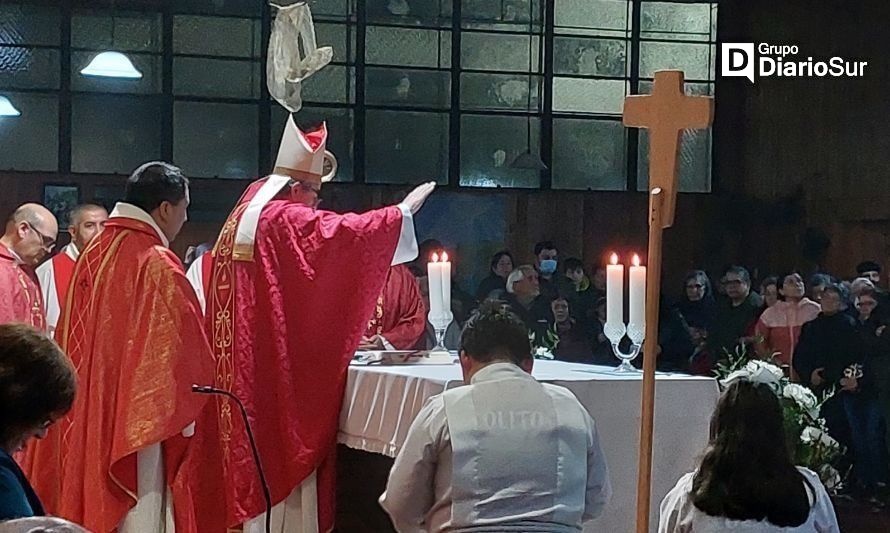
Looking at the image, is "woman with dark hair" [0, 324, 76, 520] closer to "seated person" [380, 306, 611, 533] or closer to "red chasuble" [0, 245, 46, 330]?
"seated person" [380, 306, 611, 533]

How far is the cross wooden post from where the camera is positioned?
3.00 meters

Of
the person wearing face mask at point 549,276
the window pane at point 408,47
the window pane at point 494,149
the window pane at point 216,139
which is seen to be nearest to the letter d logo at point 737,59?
the window pane at point 494,149

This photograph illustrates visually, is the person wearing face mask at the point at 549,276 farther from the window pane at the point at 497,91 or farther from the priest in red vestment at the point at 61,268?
the priest in red vestment at the point at 61,268

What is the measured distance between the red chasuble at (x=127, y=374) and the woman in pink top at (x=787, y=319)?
179 inches

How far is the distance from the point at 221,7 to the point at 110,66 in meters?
1.02

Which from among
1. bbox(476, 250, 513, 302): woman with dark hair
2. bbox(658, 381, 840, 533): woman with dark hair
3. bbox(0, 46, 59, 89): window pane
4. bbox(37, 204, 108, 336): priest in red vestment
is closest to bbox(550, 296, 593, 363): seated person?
bbox(476, 250, 513, 302): woman with dark hair

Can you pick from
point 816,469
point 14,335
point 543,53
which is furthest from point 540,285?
point 14,335

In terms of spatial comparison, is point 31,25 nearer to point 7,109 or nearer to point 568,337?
point 7,109

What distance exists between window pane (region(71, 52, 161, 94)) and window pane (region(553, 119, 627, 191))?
341 cm

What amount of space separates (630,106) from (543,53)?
823 centimetres

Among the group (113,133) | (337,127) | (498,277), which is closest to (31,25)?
(113,133)

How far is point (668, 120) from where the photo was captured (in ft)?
10.5

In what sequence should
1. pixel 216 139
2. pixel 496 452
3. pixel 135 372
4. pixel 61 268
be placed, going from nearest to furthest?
pixel 496 452
pixel 135 372
pixel 61 268
pixel 216 139

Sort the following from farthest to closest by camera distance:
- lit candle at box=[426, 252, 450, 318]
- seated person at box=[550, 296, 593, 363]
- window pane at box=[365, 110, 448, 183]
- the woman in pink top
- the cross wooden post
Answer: window pane at box=[365, 110, 448, 183], seated person at box=[550, 296, 593, 363], the woman in pink top, lit candle at box=[426, 252, 450, 318], the cross wooden post
